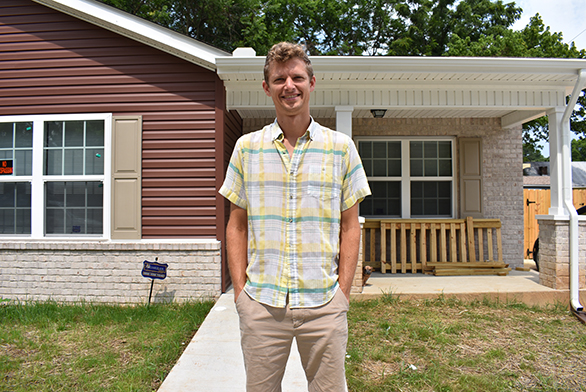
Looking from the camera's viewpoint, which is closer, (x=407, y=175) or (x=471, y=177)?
(x=471, y=177)

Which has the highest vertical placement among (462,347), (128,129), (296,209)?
(128,129)

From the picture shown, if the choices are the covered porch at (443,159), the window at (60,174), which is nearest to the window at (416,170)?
the covered porch at (443,159)

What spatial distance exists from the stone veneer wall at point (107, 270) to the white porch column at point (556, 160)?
4481 mm

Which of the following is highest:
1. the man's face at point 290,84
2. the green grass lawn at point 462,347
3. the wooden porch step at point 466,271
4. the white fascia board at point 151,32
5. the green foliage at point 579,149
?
the green foliage at point 579,149

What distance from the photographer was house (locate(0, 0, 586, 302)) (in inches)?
198

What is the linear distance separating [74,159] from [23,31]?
1.88m

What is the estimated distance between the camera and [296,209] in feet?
5.09

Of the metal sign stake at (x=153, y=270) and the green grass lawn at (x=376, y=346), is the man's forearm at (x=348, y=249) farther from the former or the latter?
the metal sign stake at (x=153, y=270)

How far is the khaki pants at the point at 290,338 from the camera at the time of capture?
148cm

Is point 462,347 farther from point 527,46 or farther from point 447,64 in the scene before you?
point 527,46

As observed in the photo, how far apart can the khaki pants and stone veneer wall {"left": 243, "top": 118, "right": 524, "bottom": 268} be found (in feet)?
19.0

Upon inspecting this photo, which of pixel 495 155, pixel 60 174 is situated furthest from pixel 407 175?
pixel 60 174

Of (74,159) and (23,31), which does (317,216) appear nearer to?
(74,159)

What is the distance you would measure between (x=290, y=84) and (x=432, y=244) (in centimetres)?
587
